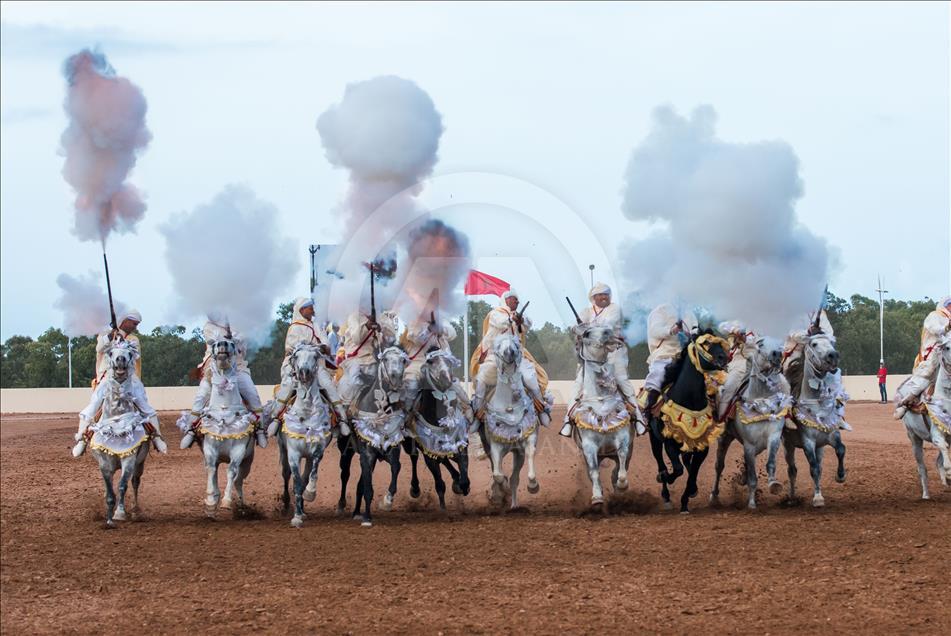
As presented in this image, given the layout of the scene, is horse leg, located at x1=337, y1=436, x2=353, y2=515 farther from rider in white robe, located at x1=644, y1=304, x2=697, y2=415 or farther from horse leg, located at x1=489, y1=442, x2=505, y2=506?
rider in white robe, located at x1=644, y1=304, x2=697, y2=415

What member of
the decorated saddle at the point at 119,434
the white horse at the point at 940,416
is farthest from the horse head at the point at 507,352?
the white horse at the point at 940,416

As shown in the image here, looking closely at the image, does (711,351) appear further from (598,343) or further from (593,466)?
(593,466)

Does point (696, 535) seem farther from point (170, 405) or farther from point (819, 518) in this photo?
point (170, 405)

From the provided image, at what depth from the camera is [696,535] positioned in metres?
13.8

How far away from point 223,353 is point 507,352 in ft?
11.9

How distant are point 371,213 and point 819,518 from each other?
9225mm

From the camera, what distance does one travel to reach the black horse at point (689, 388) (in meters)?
15.3

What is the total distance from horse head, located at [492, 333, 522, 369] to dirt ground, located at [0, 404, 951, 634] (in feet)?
6.45

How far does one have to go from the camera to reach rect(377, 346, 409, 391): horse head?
1500 centimetres

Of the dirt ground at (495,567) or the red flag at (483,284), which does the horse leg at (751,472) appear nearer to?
the dirt ground at (495,567)

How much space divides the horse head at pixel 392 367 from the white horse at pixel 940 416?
22.9ft

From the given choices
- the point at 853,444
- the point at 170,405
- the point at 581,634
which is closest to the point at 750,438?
the point at 581,634

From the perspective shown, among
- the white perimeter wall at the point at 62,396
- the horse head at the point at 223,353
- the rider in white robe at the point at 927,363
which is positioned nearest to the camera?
the horse head at the point at 223,353

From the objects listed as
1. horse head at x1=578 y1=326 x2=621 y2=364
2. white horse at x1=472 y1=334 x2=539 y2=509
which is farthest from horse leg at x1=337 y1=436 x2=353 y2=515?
horse head at x1=578 y1=326 x2=621 y2=364
